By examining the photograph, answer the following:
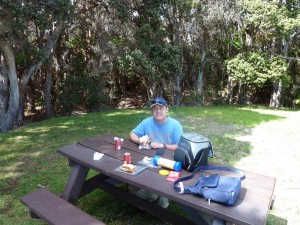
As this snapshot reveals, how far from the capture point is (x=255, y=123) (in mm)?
8422

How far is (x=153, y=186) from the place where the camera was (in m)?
2.20

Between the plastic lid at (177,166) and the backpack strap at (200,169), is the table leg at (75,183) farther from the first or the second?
the backpack strap at (200,169)

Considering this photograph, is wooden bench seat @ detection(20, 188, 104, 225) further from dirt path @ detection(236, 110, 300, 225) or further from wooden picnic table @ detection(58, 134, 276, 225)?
dirt path @ detection(236, 110, 300, 225)

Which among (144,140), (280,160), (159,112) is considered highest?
(159,112)

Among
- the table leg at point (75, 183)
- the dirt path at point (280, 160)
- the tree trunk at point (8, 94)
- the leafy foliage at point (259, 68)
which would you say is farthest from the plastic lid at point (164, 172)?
the leafy foliage at point (259, 68)

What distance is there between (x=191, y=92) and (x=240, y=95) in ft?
13.2

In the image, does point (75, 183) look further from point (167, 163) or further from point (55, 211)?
point (167, 163)

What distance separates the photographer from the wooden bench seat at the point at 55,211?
227 cm

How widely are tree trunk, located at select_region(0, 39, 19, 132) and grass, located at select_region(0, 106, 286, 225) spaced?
5.65 feet

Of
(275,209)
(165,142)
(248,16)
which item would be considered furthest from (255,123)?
(248,16)

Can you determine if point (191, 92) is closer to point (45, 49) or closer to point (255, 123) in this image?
point (255, 123)

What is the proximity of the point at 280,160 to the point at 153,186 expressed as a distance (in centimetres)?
397

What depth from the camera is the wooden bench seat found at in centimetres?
227

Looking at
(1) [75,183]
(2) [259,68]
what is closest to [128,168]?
(1) [75,183]
